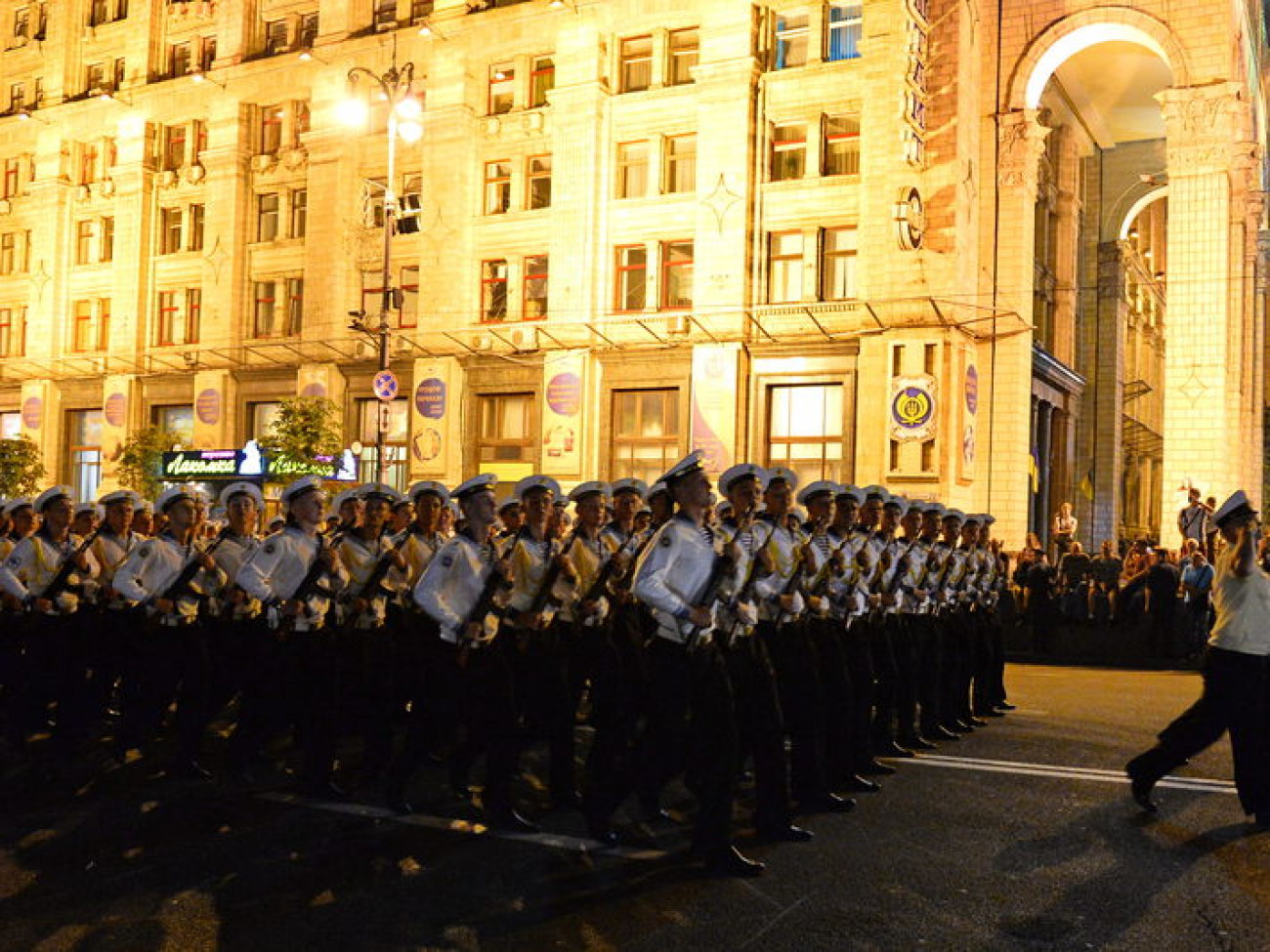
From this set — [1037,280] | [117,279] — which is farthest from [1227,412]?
[117,279]

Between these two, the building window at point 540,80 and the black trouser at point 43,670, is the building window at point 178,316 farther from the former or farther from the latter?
the black trouser at point 43,670

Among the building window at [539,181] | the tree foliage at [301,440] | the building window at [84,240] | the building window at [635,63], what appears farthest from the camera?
the building window at [84,240]

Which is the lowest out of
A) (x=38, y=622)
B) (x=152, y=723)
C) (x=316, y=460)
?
(x=152, y=723)

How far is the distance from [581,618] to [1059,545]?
19.3m

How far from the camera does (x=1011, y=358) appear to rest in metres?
32.7

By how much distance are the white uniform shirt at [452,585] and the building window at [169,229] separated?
37917 mm

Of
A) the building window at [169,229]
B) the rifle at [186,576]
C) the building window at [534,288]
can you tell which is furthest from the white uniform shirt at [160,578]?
the building window at [169,229]

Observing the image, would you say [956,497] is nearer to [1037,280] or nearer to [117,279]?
[1037,280]

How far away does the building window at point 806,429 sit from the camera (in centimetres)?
3178

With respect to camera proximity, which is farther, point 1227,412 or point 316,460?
point 1227,412

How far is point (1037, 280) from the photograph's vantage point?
134 feet

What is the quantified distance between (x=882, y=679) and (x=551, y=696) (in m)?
3.08

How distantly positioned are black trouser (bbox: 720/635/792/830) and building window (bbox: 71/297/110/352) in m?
41.3

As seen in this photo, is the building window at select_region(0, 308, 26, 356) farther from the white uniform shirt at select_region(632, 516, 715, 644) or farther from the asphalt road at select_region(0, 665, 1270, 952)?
the white uniform shirt at select_region(632, 516, 715, 644)
